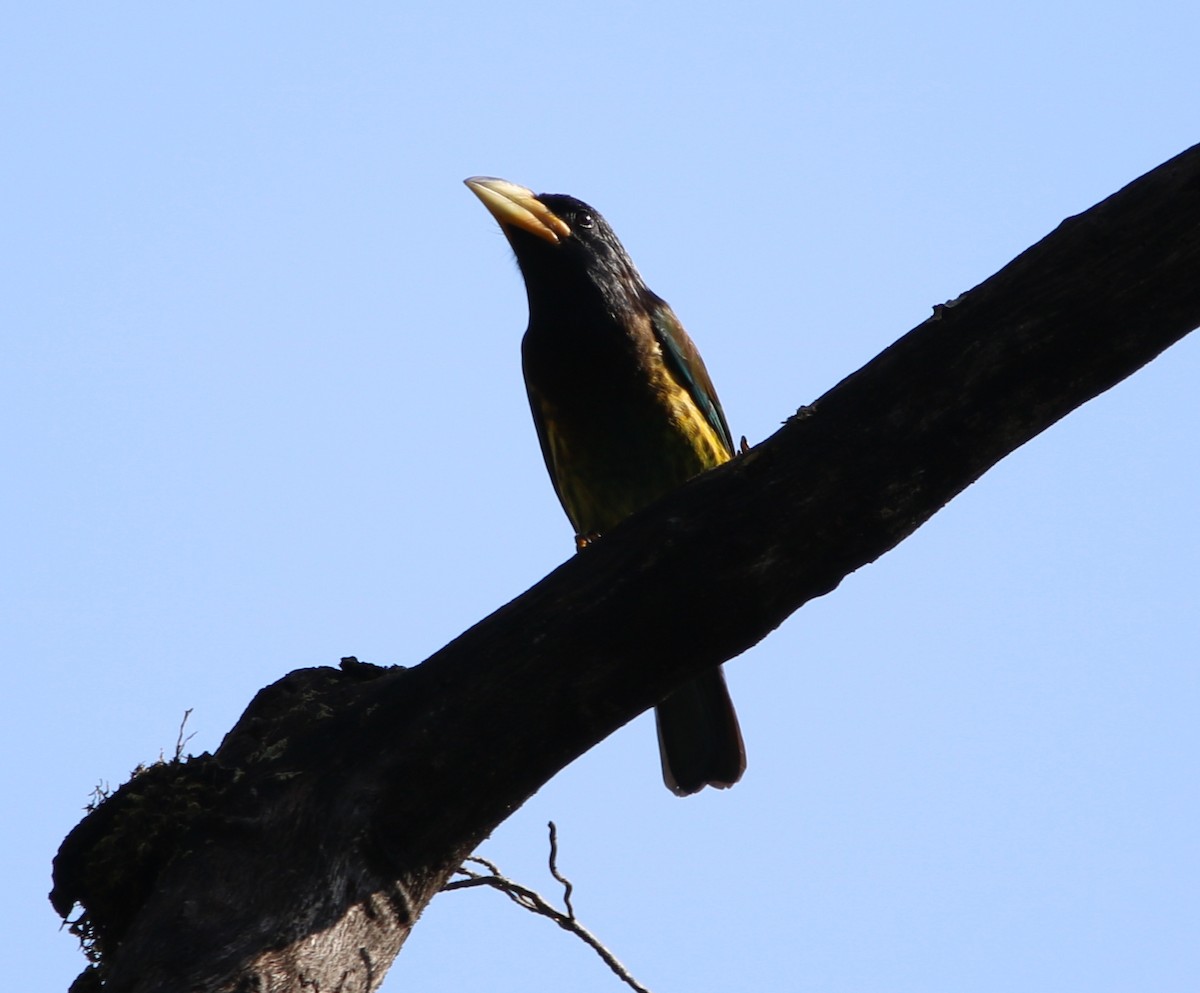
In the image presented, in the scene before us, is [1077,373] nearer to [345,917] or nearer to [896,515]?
[896,515]

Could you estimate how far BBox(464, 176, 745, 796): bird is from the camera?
4.17 m

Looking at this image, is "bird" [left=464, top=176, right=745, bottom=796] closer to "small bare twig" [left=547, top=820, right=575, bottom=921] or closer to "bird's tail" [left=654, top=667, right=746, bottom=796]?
"bird's tail" [left=654, top=667, right=746, bottom=796]

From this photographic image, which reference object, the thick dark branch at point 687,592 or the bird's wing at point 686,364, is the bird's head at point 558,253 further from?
the thick dark branch at point 687,592

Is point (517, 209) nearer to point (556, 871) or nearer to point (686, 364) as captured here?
point (686, 364)

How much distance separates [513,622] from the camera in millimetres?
2500

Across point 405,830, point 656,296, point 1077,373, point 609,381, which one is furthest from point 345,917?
point 656,296

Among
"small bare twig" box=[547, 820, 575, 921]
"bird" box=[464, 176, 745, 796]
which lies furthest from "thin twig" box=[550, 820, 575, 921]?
"bird" box=[464, 176, 745, 796]

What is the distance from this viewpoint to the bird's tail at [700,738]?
4137mm

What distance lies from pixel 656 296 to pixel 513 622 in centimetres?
248

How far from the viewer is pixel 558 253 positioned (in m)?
4.48

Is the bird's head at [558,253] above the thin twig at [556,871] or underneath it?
above

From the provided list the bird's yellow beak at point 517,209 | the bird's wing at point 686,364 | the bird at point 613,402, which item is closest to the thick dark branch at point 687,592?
A: the bird at point 613,402

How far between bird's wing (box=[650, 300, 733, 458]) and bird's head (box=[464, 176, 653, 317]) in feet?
0.30

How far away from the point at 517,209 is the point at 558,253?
0.19 m
